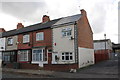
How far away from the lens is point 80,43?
76.2 ft

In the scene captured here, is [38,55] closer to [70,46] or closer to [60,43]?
[60,43]

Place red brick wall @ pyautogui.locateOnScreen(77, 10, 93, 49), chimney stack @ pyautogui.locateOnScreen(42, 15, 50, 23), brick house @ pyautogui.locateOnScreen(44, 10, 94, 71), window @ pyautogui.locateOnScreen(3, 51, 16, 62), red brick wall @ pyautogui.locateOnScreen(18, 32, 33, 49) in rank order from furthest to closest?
window @ pyautogui.locateOnScreen(3, 51, 16, 62), chimney stack @ pyautogui.locateOnScreen(42, 15, 50, 23), red brick wall @ pyautogui.locateOnScreen(18, 32, 33, 49), red brick wall @ pyautogui.locateOnScreen(77, 10, 93, 49), brick house @ pyautogui.locateOnScreen(44, 10, 94, 71)

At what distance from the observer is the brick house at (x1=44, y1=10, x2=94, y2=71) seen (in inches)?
861

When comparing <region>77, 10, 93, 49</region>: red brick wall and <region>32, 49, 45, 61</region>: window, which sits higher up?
<region>77, 10, 93, 49</region>: red brick wall

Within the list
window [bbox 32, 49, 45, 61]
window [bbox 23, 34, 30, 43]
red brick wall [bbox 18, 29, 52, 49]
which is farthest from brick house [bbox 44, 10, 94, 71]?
window [bbox 23, 34, 30, 43]

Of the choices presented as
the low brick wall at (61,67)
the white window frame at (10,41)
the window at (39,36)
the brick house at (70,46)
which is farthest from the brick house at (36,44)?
the white window frame at (10,41)

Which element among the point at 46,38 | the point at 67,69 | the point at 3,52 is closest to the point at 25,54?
the point at 46,38

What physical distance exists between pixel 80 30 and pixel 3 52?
19301 mm

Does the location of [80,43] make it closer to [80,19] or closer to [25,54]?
[80,19]

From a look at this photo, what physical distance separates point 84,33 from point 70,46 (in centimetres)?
432

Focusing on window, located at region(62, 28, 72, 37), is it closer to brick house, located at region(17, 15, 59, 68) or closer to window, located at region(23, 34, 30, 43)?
brick house, located at region(17, 15, 59, 68)

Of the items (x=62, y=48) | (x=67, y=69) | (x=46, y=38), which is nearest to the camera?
(x=67, y=69)

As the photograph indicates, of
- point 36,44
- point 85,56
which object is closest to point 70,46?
point 85,56

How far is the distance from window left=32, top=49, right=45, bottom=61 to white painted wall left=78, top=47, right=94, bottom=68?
6565 mm
